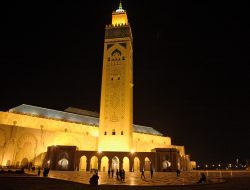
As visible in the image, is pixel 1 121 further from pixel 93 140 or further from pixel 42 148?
pixel 93 140

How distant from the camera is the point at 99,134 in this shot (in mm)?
37688

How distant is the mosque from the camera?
108ft

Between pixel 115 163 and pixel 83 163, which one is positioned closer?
pixel 115 163

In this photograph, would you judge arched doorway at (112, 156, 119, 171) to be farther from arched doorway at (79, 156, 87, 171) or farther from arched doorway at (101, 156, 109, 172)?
arched doorway at (79, 156, 87, 171)

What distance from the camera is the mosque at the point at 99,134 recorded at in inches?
1292

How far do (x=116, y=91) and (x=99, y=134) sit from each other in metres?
6.95

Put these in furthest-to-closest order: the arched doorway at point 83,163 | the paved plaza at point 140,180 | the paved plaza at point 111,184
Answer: the arched doorway at point 83,163 → the paved plaza at point 140,180 → the paved plaza at point 111,184

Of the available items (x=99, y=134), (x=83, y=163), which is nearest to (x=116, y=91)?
(x=99, y=134)

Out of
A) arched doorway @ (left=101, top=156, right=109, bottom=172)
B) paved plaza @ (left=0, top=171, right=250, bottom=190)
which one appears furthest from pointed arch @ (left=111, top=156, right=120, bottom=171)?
paved plaza @ (left=0, top=171, right=250, bottom=190)

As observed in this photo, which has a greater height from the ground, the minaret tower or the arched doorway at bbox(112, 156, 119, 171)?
the minaret tower

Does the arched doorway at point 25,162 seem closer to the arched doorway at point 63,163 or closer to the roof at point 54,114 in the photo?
the arched doorway at point 63,163

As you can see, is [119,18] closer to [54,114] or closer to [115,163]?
[54,114]

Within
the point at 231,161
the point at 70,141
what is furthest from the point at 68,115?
the point at 231,161

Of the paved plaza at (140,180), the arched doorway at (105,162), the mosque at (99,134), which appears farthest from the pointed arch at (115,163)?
the paved plaza at (140,180)
